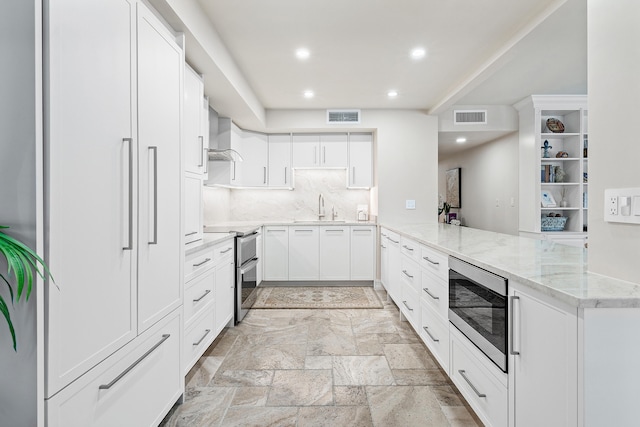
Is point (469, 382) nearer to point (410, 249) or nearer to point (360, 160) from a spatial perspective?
point (410, 249)

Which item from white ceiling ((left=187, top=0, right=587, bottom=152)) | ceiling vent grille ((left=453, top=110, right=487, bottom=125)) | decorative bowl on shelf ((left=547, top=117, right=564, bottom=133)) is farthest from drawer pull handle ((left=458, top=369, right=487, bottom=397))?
decorative bowl on shelf ((left=547, top=117, right=564, bottom=133))

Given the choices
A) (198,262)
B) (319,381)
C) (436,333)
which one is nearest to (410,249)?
(436,333)

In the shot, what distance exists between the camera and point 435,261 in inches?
89.9

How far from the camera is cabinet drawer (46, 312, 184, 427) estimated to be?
3.65 ft

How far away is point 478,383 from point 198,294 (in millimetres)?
1742

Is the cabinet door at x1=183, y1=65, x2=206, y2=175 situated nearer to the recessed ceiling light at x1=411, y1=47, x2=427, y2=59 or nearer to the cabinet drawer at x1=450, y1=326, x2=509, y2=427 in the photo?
the recessed ceiling light at x1=411, y1=47, x2=427, y2=59

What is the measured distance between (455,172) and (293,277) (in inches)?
175

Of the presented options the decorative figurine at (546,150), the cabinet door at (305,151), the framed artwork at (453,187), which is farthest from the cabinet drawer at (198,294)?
A: the framed artwork at (453,187)

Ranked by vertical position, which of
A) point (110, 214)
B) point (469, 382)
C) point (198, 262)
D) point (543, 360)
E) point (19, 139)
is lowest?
point (469, 382)

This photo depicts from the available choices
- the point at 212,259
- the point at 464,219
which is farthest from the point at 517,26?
the point at 464,219

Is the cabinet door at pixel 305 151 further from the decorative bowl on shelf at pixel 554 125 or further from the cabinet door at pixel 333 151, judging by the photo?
the decorative bowl on shelf at pixel 554 125

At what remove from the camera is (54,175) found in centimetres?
102

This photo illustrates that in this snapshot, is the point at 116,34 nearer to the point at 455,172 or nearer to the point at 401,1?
the point at 401,1

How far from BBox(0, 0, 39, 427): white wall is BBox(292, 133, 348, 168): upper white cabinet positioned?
13.7 ft
